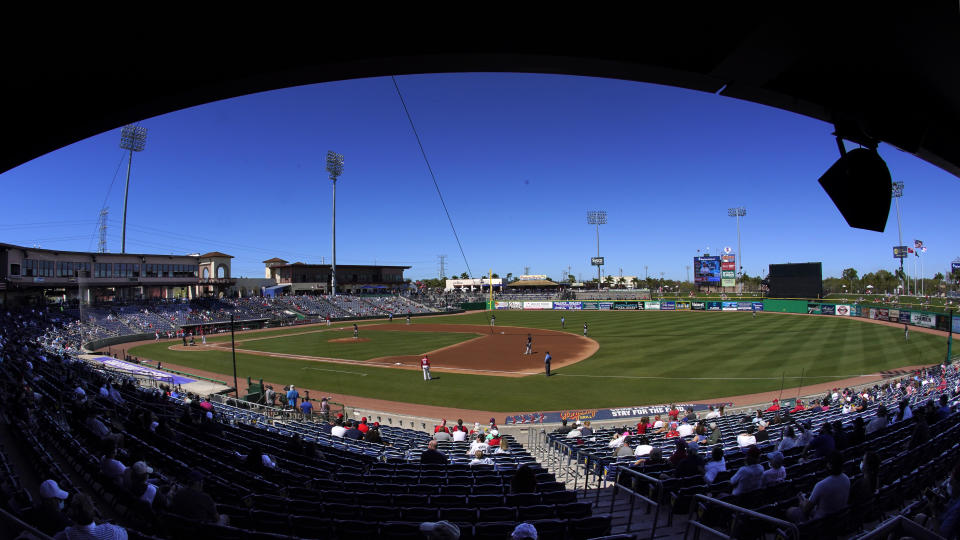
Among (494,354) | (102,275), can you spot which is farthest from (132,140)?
(494,354)

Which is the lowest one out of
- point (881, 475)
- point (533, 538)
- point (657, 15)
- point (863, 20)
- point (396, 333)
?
point (396, 333)

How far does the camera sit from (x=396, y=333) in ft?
156

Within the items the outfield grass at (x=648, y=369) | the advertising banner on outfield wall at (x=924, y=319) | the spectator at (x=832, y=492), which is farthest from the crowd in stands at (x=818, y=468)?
the advertising banner on outfield wall at (x=924, y=319)

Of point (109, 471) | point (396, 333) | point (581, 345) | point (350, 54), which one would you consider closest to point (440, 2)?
point (350, 54)

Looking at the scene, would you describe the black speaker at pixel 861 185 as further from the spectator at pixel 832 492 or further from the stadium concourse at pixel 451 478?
the spectator at pixel 832 492

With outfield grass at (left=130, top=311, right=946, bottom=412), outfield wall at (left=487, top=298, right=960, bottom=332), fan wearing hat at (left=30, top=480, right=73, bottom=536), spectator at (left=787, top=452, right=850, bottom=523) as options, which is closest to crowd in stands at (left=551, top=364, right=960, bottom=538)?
spectator at (left=787, top=452, right=850, bottom=523)

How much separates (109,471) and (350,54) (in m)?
6.88

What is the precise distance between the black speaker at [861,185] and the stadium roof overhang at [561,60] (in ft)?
0.54

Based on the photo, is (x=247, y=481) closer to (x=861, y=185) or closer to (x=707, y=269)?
(x=861, y=185)

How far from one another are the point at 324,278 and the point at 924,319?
3555 inches

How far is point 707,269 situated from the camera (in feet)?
253

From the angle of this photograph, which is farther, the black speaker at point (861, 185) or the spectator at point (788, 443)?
the spectator at point (788, 443)

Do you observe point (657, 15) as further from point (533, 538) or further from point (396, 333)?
point (396, 333)

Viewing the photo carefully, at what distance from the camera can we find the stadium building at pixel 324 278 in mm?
88688
